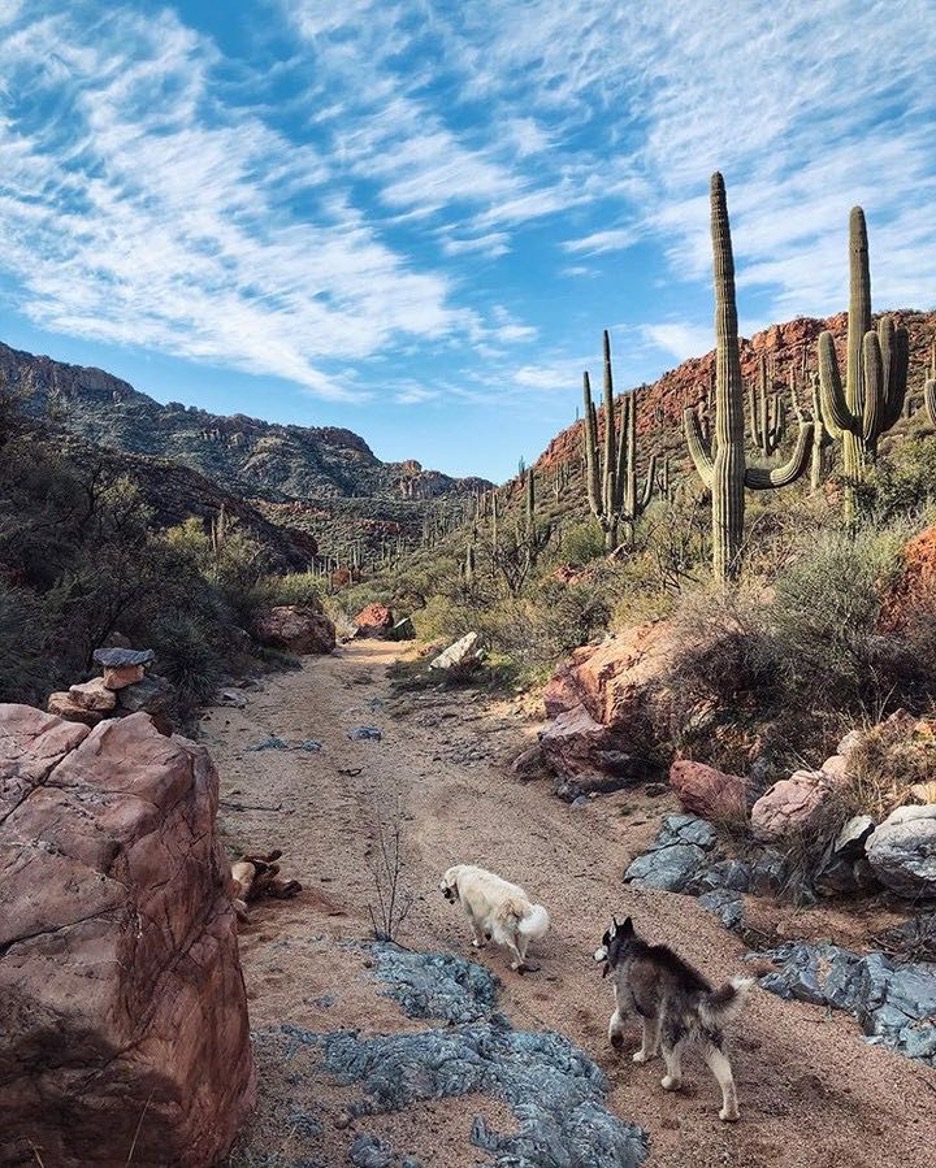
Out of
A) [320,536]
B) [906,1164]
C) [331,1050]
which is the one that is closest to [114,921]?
[331,1050]

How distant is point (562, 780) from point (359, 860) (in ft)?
9.28

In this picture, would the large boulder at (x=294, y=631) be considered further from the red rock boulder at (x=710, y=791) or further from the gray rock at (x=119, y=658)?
the red rock boulder at (x=710, y=791)

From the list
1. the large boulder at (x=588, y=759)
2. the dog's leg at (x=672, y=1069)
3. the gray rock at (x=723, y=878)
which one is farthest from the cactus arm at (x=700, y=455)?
the dog's leg at (x=672, y=1069)

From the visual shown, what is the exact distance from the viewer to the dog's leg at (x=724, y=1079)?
3350mm

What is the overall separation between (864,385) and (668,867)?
844 centimetres

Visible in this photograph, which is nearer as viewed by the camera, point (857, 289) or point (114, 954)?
point (114, 954)

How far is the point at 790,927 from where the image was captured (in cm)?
511

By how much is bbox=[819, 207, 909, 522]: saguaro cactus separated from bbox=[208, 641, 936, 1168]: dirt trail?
6795 mm

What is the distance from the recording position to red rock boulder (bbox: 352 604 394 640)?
28.8 m

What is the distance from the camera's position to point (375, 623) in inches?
1154

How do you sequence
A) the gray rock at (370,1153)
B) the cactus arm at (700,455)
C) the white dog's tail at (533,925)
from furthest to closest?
the cactus arm at (700,455) < the white dog's tail at (533,925) < the gray rock at (370,1153)

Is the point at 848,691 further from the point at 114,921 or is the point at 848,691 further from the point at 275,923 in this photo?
the point at 114,921

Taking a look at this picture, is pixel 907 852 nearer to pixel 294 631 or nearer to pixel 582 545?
pixel 582 545

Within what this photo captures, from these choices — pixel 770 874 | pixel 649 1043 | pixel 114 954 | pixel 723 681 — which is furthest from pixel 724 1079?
pixel 723 681
